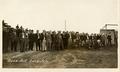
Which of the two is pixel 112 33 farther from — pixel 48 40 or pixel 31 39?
pixel 31 39

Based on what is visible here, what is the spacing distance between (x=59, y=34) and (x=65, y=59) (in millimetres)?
179

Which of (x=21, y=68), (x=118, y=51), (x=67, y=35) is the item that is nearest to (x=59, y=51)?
(x=67, y=35)

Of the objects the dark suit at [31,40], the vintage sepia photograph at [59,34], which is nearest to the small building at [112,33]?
the vintage sepia photograph at [59,34]

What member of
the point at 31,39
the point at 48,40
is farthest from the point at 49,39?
the point at 31,39

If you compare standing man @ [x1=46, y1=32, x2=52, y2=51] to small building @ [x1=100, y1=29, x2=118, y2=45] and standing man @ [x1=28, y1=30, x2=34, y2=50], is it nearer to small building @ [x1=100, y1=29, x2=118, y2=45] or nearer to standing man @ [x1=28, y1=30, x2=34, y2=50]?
standing man @ [x1=28, y1=30, x2=34, y2=50]

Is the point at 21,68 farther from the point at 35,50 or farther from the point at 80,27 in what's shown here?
the point at 80,27

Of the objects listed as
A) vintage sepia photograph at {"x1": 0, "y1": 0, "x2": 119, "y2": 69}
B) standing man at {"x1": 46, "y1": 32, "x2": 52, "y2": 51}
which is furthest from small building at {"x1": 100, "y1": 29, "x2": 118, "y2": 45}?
standing man at {"x1": 46, "y1": 32, "x2": 52, "y2": 51}

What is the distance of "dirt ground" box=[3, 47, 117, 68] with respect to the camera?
5.92ft

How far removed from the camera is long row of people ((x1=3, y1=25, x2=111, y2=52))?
180cm

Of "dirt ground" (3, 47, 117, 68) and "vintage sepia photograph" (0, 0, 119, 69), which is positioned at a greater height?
"vintage sepia photograph" (0, 0, 119, 69)

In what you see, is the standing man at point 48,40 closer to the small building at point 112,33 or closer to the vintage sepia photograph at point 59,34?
the vintage sepia photograph at point 59,34

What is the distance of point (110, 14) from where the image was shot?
6.03ft

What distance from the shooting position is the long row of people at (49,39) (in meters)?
1.80

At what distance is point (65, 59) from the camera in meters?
1.83
